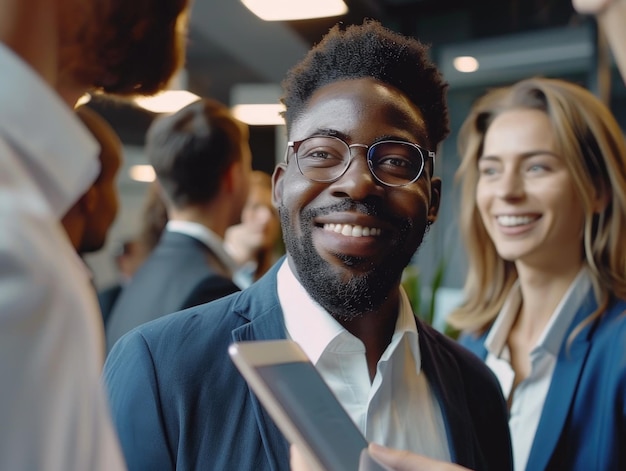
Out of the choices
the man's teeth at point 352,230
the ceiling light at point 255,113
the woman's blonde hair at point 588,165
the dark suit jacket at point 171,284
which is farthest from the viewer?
the ceiling light at point 255,113

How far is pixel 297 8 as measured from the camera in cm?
418

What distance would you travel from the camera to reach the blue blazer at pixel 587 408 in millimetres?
1607

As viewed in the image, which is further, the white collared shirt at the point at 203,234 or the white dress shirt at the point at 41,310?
the white collared shirt at the point at 203,234

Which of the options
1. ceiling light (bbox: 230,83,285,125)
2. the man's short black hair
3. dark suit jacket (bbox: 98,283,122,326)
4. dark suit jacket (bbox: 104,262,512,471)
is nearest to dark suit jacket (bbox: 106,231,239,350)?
the man's short black hair

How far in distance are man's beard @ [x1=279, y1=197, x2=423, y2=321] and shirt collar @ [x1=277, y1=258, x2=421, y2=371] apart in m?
0.02

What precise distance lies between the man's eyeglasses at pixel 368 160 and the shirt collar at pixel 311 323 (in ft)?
0.62

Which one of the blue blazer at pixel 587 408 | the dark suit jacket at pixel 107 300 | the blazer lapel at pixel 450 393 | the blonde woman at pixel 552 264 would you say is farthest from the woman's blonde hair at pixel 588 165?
the dark suit jacket at pixel 107 300

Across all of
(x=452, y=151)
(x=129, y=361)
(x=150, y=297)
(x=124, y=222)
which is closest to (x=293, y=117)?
(x=129, y=361)

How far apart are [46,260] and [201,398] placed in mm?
640

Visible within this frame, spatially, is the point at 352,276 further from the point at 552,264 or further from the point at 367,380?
the point at 552,264

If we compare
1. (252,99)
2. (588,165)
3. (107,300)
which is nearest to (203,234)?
(107,300)

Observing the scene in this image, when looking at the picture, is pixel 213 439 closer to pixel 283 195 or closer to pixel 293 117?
pixel 283 195

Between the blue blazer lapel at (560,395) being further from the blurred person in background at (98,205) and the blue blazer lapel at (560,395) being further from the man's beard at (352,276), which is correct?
the blurred person in background at (98,205)

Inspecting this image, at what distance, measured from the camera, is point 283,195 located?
1.22 m
